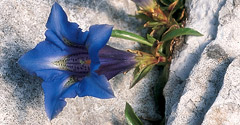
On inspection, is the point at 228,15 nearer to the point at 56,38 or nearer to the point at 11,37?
the point at 56,38

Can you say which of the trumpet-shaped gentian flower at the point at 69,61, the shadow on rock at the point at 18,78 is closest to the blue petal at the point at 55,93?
the trumpet-shaped gentian flower at the point at 69,61

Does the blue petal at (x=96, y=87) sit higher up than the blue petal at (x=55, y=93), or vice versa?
the blue petal at (x=96, y=87)

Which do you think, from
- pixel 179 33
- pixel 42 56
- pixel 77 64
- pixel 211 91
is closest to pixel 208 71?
pixel 211 91

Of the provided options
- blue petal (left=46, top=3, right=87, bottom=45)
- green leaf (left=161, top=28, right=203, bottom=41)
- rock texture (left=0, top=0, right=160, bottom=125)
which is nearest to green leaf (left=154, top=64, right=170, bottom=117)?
rock texture (left=0, top=0, right=160, bottom=125)

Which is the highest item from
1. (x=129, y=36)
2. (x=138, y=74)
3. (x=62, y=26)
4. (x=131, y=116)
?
(x=62, y=26)

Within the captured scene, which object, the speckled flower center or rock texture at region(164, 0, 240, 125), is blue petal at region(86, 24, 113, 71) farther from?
rock texture at region(164, 0, 240, 125)

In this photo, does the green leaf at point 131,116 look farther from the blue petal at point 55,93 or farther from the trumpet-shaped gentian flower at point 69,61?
the blue petal at point 55,93

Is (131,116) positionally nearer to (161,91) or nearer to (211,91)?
(161,91)
